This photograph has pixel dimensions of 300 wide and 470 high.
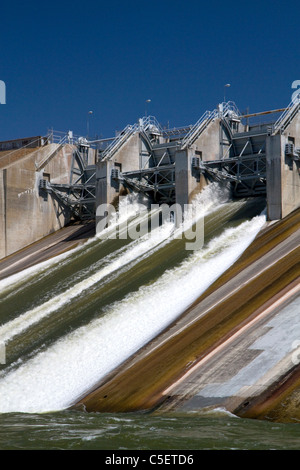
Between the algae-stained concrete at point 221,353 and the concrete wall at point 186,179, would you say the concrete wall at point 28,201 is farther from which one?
the algae-stained concrete at point 221,353

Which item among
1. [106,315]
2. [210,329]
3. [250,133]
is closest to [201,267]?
[106,315]

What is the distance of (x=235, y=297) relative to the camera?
25.6 m

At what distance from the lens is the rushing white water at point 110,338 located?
23156 mm

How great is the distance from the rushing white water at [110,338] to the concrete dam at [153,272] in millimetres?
68

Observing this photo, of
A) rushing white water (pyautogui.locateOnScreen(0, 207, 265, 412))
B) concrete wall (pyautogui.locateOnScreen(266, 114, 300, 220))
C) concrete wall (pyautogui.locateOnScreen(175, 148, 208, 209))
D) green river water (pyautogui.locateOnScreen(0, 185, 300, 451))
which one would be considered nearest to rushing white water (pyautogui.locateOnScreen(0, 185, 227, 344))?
green river water (pyautogui.locateOnScreen(0, 185, 300, 451))

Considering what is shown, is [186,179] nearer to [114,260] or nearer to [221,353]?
[114,260]

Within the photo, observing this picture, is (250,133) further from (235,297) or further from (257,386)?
(257,386)

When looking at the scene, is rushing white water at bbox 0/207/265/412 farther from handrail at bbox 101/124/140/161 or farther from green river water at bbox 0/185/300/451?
handrail at bbox 101/124/140/161

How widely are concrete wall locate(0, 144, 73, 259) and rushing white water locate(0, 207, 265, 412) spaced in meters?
14.8

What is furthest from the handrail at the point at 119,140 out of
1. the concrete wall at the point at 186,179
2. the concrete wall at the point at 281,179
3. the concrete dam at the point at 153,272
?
the concrete wall at the point at 281,179

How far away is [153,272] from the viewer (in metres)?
31.1

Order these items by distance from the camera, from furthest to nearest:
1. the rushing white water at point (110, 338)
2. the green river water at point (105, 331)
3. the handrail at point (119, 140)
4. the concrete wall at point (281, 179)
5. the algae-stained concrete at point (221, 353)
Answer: the handrail at point (119, 140) < the concrete wall at point (281, 179) < the rushing white water at point (110, 338) < the algae-stained concrete at point (221, 353) < the green river water at point (105, 331)

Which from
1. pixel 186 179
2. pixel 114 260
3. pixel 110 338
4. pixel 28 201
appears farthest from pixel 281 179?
pixel 28 201

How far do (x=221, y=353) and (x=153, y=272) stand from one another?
9.71 meters
